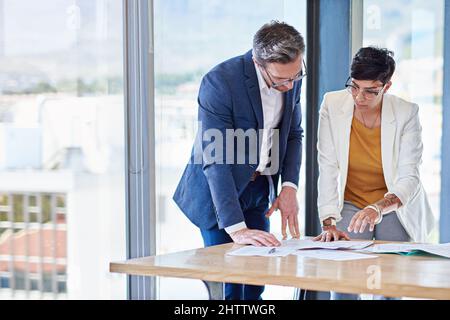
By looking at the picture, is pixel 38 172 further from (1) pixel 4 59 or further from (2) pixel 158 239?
(2) pixel 158 239

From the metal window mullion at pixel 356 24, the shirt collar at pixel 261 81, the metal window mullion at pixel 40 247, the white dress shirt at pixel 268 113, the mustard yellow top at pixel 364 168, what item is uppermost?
the metal window mullion at pixel 356 24

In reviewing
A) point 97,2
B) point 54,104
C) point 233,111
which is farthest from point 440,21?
point 54,104

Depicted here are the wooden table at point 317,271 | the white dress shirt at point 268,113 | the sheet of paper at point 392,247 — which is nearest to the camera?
the wooden table at point 317,271

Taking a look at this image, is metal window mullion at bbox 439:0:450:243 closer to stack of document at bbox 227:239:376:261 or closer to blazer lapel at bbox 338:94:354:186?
blazer lapel at bbox 338:94:354:186

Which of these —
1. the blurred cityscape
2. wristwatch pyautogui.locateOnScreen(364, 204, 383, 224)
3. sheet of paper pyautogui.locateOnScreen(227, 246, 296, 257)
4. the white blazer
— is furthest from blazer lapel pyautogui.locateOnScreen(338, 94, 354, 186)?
sheet of paper pyautogui.locateOnScreen(227, 246, 296, 257)

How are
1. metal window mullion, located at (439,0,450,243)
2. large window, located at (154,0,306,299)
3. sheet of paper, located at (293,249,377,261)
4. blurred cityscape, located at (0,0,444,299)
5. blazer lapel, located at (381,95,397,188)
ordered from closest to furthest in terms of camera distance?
sheet of paper, located at (293,249,377,261)
blurred cityscape, located at (0,0,444,299)
blazer lapel, located at (381,95,397,188)
large window, located at (154,0,306,299)
metal window mullion, located at (439,0,450,243)

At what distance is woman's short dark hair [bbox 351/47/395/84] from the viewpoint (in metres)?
2.86

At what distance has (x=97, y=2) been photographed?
2729 mm

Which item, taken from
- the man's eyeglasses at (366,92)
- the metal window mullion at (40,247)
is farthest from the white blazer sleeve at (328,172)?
the metal window mullion at (40,247)

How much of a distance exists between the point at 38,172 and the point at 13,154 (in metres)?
0.14

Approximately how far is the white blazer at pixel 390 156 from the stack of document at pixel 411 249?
20.1 inches

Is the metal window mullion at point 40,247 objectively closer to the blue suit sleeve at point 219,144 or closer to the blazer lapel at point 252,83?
the blue suit sleeve at point 219,144

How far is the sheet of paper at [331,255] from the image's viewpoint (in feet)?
6.68

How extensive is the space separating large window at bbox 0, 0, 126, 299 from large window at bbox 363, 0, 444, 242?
4.08ft
